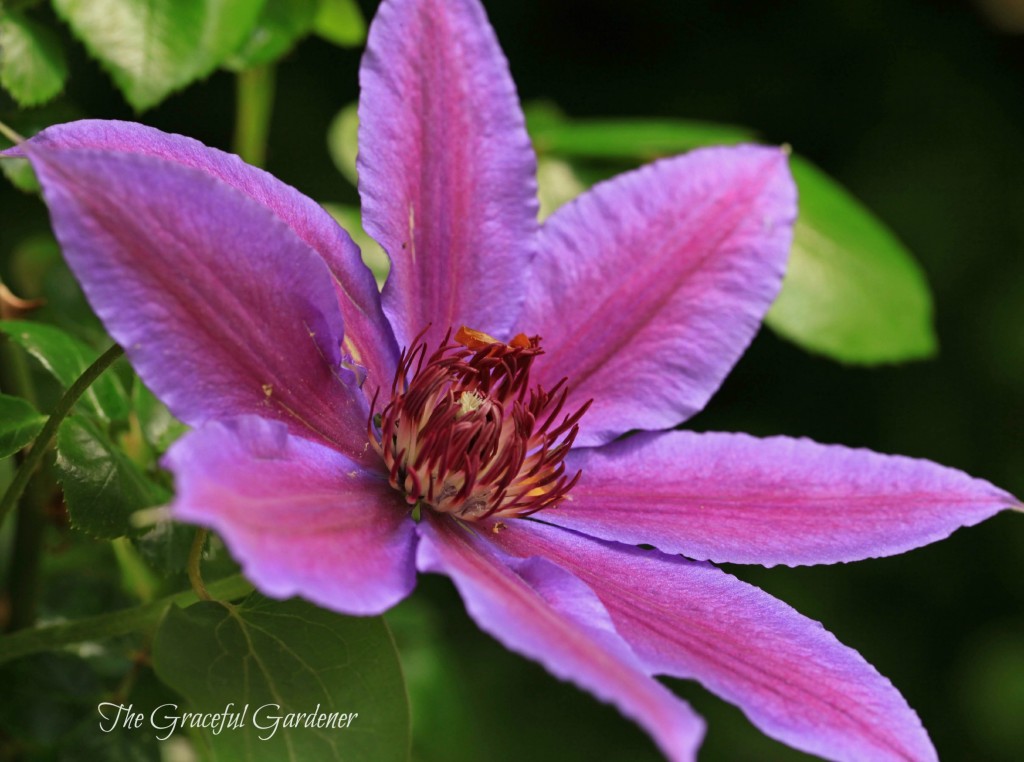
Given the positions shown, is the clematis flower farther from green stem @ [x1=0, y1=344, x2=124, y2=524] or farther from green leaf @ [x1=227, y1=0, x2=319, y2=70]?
green leaf @ [x1=227, y1=0, x2=319, y2=70]

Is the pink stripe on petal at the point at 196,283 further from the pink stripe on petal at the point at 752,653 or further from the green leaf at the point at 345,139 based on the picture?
the green leaf at the point at 345,139

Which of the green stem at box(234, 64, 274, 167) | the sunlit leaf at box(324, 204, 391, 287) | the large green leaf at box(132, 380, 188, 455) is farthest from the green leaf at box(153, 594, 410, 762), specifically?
the green stem at box(234, 64, 274, 167)

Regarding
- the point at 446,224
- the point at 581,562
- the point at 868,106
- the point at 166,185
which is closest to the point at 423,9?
the point at 446,224

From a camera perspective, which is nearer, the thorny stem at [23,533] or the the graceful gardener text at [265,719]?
the the graceful gardener text at [265,719]

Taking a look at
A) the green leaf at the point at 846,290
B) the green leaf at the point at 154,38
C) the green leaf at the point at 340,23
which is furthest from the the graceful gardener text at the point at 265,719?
the green leaf at the point at 340,23

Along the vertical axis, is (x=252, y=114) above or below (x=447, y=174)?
below

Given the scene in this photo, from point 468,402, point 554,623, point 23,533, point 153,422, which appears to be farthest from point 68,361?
point 554,623

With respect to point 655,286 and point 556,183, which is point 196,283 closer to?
point 655,286
